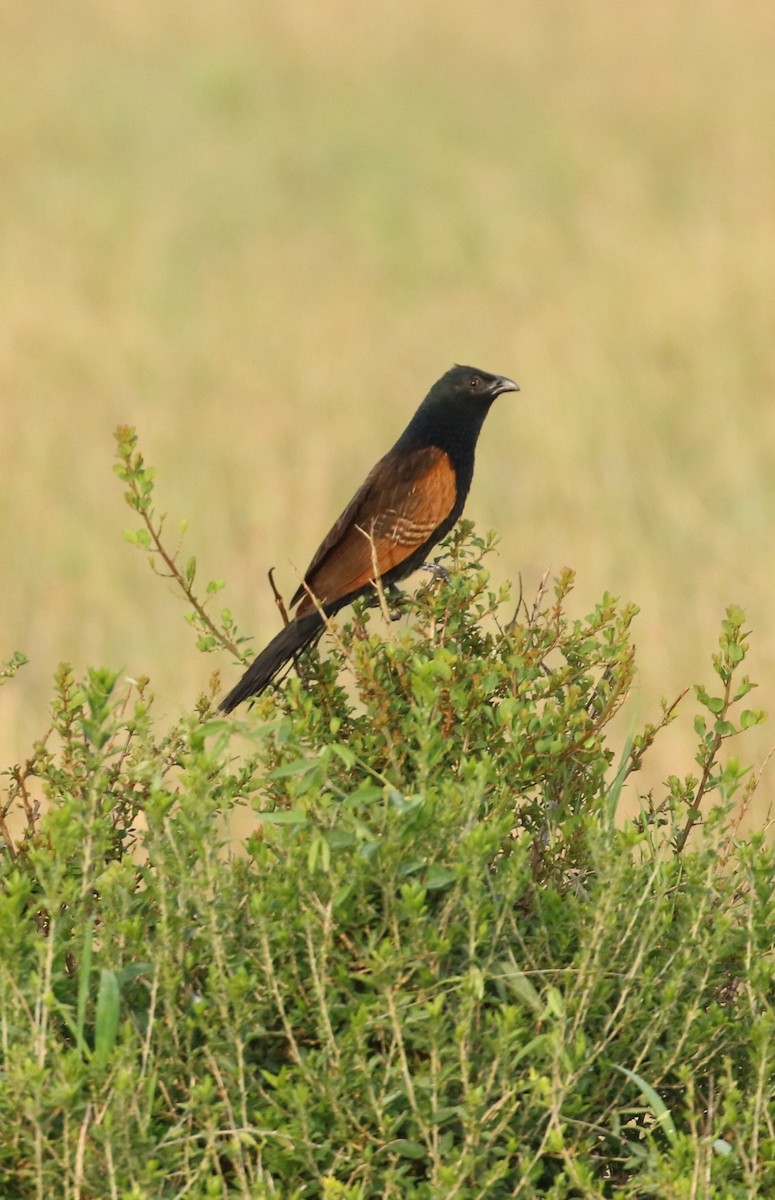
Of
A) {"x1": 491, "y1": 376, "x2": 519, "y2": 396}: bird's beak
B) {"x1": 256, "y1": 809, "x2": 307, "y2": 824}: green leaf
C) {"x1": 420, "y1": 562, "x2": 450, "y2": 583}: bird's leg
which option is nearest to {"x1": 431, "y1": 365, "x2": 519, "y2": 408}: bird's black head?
{"x1": 491, "y1": 376, "x2": 519, "y2": 396}: bird's beak

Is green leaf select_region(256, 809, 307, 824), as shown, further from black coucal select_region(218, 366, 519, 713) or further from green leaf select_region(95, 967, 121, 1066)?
black coucal select_region(218, 366, 519, 713)

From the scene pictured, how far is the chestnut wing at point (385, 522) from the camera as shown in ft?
13.1

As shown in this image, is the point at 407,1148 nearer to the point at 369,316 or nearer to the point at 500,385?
the point at 500,385

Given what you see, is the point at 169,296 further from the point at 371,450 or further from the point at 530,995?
the point at 530,995

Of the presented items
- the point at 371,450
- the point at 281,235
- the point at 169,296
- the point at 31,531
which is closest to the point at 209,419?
the point at 371,450

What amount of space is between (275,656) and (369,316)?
409 inches

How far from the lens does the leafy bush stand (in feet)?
8.16

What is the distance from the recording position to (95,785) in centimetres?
263

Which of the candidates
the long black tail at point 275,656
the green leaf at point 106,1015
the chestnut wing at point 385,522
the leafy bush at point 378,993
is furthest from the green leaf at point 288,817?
the chestnut wing at point 385,522

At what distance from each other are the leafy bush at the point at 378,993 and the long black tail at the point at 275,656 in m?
0.43

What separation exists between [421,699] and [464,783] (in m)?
0.28

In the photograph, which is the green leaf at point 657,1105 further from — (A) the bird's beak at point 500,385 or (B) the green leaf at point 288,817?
(A) the bird's beak at point 500,385

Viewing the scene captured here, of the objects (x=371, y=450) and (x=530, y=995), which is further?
(x=371, y=450)

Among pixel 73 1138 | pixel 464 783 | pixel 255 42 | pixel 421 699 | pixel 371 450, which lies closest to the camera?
pixel 73 1138
